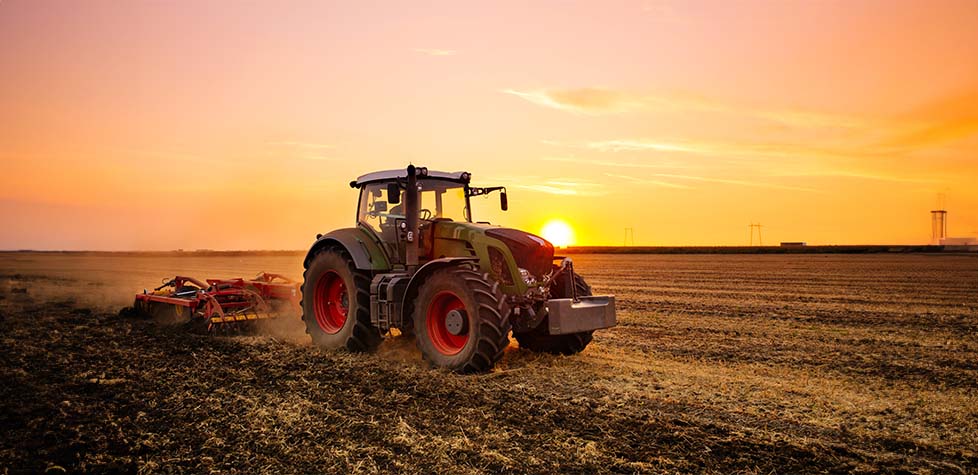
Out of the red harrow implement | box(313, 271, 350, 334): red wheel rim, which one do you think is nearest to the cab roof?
box(313, 271, 350, 334): red wheel rim

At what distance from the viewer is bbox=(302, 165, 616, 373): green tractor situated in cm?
809

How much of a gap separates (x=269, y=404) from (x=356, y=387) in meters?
0.98

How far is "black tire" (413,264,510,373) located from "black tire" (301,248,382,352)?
1.16 m

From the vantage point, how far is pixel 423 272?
28.5ft

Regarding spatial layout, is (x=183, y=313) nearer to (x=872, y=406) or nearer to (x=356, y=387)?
(x=356, y=387)

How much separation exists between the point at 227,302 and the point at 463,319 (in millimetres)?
5772

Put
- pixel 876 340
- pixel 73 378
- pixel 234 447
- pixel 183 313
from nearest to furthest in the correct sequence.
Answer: pixel 234 447 < pixel 73 378 < pixel 876 340 < pixel 183 313

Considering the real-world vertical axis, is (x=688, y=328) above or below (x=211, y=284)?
below

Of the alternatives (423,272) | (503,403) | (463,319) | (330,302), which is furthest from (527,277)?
(330,302)

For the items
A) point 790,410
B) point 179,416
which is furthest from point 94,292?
point 790,410

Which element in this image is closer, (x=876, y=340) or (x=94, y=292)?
(x=876, y=340)

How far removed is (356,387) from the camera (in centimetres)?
743

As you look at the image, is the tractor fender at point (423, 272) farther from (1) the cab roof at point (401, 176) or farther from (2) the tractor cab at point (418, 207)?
(1) the cab roof at point (401, 176)

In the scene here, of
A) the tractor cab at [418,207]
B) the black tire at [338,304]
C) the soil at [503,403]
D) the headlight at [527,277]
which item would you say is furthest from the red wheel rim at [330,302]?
the headlight at [527,277]
